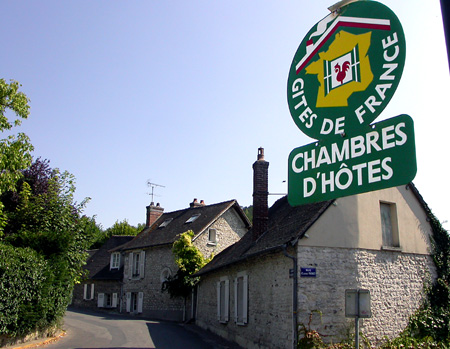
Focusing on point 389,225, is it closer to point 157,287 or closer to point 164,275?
point 164,275

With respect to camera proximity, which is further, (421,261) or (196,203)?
(196,203)

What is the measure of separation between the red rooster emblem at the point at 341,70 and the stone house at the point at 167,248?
21.6 meters

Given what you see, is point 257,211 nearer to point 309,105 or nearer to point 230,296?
point 230,296

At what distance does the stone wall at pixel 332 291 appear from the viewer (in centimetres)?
1132

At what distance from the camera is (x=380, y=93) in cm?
362

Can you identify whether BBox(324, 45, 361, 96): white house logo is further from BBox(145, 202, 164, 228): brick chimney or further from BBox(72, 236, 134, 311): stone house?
BBox(145, 202, 164, 228): brick chimney

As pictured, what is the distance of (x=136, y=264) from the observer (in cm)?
3036

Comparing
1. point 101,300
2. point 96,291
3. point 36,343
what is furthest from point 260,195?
point 96,291

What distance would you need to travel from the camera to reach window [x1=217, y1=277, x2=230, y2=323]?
16.3 m

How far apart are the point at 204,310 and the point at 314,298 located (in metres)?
10.0

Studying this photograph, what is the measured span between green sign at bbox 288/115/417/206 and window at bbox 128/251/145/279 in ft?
85.8

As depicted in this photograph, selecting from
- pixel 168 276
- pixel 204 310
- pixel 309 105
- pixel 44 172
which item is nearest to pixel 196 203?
pixel 168 276

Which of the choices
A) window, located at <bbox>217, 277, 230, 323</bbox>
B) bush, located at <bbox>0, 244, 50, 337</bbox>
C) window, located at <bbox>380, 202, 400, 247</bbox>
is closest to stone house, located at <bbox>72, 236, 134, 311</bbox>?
window, located at <bbox>217, 277, 230, 323</bbox>

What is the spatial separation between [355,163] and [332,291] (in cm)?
861
